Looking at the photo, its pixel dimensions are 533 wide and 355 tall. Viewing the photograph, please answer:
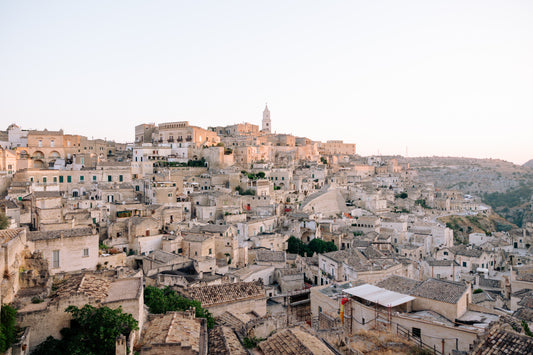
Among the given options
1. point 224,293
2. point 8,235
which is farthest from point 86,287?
point 224,293

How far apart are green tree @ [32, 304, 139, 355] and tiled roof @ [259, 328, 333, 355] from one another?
3624 millimetres

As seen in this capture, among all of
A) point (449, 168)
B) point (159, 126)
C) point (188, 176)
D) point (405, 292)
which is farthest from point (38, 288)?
point (449, 168)

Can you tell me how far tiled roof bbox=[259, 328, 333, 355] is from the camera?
9266mm

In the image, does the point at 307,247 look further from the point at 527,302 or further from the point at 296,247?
the point at 527,302

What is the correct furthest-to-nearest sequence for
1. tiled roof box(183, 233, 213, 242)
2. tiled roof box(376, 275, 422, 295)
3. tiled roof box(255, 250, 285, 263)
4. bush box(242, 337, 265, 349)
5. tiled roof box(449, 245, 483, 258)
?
tiled roof box(449, 245, 483, 258)
tiled roof box(255, 250, 285, 263)
tiled roof box(183, 233, 213, 242)
tiled roof box(376, 275, 422, 295)
bush box(242, 337, 265, 349)

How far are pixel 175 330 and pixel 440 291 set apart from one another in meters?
9.84

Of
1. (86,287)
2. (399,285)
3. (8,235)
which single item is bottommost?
(399,285)

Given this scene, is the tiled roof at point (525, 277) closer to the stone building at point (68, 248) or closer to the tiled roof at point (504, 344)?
the tiled roof at point (504, 344)

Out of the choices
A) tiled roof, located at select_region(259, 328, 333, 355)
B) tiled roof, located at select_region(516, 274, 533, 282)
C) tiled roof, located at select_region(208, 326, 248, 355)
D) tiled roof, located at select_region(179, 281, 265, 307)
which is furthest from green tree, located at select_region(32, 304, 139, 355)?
tiled roof, located at select_region(516, 274, 533, 282)

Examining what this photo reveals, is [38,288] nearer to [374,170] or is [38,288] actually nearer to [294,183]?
[294,183]

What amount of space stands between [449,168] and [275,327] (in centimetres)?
12429

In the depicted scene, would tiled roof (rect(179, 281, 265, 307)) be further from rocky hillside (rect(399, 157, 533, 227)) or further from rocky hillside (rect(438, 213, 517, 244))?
rocky hillside (rect(399, 157, 533, 227))

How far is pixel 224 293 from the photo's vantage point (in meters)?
14.6

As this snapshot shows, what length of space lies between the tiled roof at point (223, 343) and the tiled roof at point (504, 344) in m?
5.75
